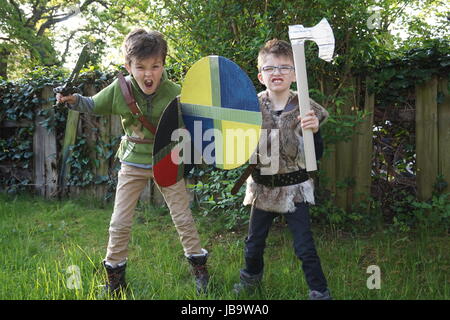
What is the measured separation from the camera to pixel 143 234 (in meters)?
3.04

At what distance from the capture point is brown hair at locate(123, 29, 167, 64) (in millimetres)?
1845

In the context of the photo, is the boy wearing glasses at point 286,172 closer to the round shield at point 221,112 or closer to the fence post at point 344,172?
the round shield at point 221,112

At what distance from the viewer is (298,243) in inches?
67.8

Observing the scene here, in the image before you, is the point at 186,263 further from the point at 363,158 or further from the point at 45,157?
the point at 45,157

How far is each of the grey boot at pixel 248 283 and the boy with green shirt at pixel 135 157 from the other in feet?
0.62

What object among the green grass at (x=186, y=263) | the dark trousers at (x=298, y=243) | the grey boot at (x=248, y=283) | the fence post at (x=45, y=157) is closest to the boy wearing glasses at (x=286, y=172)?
the dark trousers at (x=298, y=243)

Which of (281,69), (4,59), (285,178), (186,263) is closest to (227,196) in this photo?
(186,263)

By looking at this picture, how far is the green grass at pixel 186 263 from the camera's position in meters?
1.97

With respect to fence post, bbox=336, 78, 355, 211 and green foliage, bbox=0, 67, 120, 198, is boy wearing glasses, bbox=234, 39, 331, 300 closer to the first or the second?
fence post, bbox=336, 78, 355, 211

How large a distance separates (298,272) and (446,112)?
1.76 m

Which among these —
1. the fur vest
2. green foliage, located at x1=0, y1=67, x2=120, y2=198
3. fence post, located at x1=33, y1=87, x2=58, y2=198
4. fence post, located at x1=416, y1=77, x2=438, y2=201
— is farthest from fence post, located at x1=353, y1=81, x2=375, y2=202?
fence post, located at x1=33, y1=87, x2=58, y2=198

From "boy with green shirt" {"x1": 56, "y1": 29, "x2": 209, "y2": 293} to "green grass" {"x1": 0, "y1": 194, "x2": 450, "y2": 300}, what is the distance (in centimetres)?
14

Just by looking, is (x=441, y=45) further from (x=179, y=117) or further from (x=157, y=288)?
(x=157, y=288)

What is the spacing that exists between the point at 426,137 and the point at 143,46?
7.39 feet
